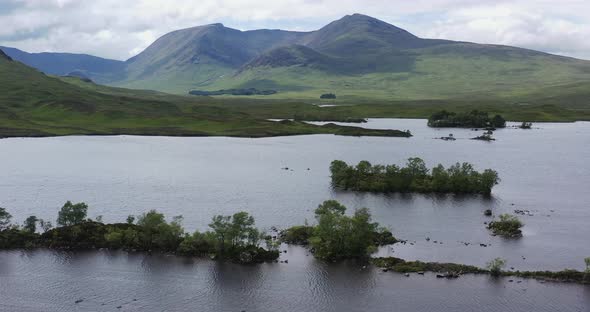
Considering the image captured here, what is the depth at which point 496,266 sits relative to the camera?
78.9 m

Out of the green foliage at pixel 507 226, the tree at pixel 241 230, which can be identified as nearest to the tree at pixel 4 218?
the tree at pixel 241 230

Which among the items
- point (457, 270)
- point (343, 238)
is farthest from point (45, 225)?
point (457, 270)

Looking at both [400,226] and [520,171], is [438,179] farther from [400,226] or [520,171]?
[520,171]

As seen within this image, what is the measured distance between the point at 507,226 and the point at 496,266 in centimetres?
2041

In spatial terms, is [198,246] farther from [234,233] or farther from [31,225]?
[31,225]

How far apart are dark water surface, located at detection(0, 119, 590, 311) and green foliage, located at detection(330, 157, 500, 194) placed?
3.68 metres

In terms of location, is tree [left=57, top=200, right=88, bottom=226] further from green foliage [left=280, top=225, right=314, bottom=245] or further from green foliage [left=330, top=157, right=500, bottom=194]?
green foliage [left=330, top=157, right=500, bottom=194]

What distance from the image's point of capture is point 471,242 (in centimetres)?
9181

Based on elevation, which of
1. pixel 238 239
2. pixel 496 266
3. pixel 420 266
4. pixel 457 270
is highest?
pixel 238 239

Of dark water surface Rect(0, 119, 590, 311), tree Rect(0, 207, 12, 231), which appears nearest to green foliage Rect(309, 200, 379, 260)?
dark water surface Rect(0, 119, 590, 311)

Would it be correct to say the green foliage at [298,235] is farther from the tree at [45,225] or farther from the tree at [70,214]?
the tree at [45,225]

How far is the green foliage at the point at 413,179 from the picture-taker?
126 m

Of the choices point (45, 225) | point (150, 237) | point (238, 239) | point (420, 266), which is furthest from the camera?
point (45, 225)

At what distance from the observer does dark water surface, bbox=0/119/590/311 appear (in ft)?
238
